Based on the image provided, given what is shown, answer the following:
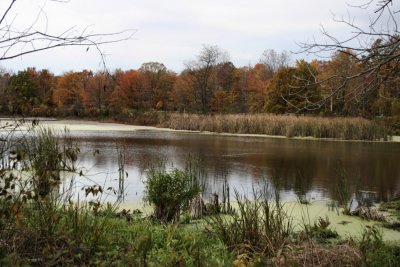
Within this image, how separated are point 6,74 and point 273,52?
65603 millimetres

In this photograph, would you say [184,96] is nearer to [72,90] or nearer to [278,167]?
[72,90]

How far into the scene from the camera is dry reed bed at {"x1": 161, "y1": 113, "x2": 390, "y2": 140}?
80.4 feet

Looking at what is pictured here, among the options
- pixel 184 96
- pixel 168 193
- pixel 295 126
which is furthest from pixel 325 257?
pixel 184 96

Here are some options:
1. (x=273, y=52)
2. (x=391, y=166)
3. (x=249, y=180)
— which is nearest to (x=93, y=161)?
(x=249, y=180)

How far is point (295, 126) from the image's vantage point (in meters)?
25.7

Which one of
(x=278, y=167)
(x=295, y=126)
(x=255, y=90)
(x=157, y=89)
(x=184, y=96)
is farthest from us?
(x=157, y=89)

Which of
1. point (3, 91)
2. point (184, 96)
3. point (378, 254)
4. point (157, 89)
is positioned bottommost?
point (378, 254)

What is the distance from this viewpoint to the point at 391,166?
14008mm

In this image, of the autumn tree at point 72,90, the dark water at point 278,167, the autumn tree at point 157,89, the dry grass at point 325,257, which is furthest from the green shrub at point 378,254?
the autumn tree at point 72,90

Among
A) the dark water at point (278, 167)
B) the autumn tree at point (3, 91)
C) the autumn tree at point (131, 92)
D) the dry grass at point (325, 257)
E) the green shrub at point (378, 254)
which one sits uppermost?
the autumn tree at point (131, 92)

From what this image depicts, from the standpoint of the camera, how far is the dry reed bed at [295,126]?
80.4 ft

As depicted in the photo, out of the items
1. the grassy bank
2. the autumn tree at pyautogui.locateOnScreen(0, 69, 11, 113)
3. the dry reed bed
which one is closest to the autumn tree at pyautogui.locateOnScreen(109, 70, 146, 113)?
the dry reed bed

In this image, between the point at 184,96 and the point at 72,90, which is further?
the point at 72,90

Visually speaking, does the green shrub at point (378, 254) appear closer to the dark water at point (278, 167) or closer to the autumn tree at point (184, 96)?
the dark water at point (278, 167)
